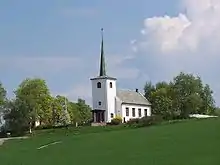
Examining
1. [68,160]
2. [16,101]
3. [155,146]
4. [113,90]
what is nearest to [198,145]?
[155,146]

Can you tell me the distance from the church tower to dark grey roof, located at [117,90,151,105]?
3.53 metres

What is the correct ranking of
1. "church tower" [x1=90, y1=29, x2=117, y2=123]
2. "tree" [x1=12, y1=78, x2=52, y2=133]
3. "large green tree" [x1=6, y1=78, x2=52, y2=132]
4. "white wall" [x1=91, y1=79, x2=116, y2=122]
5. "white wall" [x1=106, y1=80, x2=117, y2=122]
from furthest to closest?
"white wall" [x1=106, y1=80, x2=117, y2=122] → "white wall" [x1=91, y1=79, x2=116, y2=122] → "church tower" [x1=90, y1=29, x2=117, y2=123] → "tree" [x1=12, y1=78, x2=52, y2=133] → "large green tree" [x1=6, y1=78, x2=52, y2=132]

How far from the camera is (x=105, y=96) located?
10375 cm

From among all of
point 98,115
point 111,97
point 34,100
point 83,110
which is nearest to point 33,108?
point 34,100

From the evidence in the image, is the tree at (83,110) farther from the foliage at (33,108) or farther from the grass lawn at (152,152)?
the grass lawn at (152,152)

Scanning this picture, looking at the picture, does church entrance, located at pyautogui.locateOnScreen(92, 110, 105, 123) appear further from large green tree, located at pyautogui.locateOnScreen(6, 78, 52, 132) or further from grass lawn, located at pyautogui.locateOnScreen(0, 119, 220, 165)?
grass lawn, located at pyautogui.locateOnScreen(0, 119, 220, 165)

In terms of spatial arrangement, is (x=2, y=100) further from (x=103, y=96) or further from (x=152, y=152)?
(x=152, y=152)

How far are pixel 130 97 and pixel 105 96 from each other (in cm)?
1008

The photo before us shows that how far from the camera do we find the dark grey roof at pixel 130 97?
109106mm

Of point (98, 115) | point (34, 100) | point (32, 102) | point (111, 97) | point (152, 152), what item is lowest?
point (152, 152)

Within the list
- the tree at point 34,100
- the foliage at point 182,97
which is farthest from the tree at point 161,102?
the tree at point 34,100

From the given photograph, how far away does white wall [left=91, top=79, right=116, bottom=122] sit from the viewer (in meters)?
103

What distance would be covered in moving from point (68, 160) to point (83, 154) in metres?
3.28

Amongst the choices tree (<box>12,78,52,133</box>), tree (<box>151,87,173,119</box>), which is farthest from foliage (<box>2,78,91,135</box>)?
tree (<box>151,87,173,119</box>)
